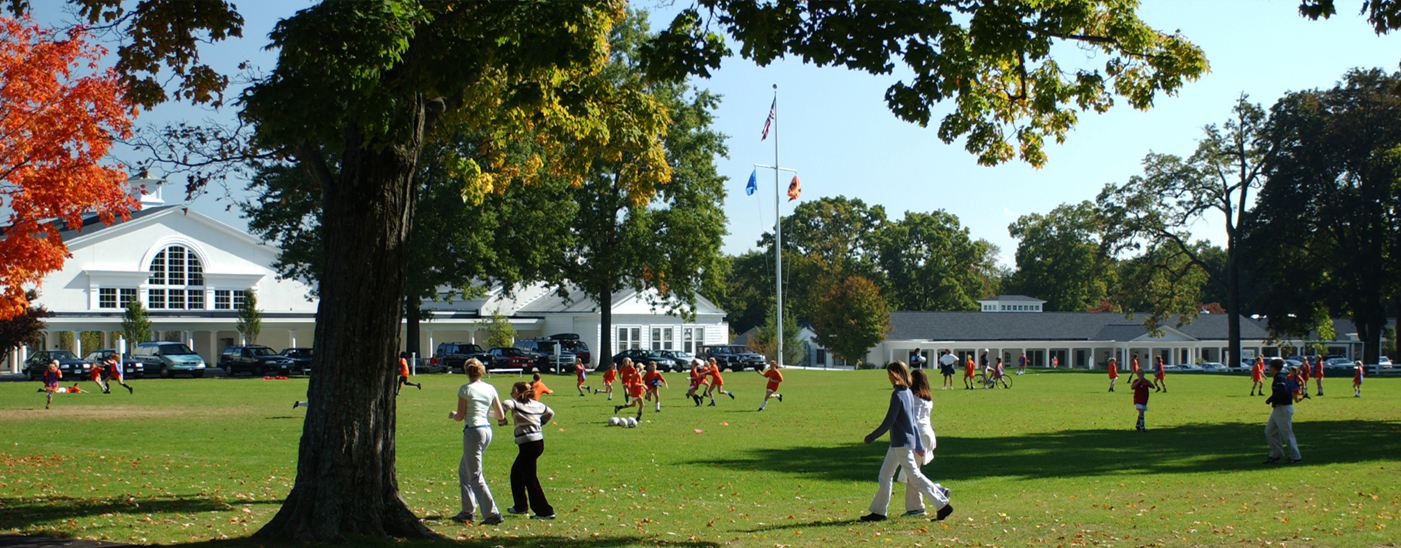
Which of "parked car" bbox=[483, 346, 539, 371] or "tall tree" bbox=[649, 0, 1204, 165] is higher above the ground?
"tall tree" bbox=[649, 0, 1204, 165]

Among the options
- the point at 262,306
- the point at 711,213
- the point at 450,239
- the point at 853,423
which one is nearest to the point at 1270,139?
the point at 711,213

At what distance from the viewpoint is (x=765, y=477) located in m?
14.7

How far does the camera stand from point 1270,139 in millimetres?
67688

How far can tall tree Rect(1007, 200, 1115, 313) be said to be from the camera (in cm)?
11156

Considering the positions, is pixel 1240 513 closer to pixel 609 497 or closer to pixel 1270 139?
pixel 609 497

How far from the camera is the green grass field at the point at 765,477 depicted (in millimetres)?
10195

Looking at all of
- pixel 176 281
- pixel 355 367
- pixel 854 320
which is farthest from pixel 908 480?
pixel 854 320

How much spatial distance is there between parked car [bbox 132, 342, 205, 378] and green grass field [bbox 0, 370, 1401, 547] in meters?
24.6

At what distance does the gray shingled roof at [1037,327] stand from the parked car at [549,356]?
3335cm

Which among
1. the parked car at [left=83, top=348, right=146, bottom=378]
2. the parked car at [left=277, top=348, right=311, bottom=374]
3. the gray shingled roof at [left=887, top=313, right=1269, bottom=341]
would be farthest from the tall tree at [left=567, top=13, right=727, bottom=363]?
the gray shingled roof at [left=887, top=313, right=1269, bottom=341]

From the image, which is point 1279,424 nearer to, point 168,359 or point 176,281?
point 168,359

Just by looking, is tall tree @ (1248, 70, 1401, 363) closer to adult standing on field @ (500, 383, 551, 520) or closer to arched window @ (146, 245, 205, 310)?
arched window @ (146, 245, 205, 310)

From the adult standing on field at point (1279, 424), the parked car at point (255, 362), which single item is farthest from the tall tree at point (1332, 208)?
the adult standing on field at point (1279, 424)

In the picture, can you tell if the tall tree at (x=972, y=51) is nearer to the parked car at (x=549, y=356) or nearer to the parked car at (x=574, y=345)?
the parked car at (x=549, y=356)
